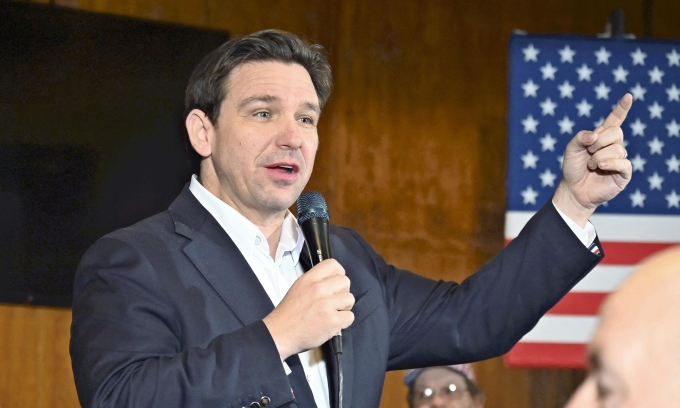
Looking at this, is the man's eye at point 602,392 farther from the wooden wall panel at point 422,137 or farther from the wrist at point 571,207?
the wooden wall panel at point 422,137

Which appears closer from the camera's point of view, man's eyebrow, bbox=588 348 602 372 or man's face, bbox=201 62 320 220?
man's eyebrow, bbox=588 348 602 372


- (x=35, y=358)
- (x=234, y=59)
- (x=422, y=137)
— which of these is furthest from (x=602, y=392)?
(x=422, y=137)

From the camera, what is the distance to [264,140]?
7.03 feet

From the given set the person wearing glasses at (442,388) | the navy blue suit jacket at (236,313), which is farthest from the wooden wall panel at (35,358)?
the navy blue suit jacket at (236,313)

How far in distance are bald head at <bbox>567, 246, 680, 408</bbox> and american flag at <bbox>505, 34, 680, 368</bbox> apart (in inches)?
115

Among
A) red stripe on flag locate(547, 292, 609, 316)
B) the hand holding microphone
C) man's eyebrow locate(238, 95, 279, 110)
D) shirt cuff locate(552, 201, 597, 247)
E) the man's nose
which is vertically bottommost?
red stripe on flag locate(547, 292, 609, 316)

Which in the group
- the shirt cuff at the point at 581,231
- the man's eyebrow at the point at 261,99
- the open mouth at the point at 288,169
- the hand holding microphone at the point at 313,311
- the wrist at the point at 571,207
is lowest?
the hand holding microphone at the point at 313,311

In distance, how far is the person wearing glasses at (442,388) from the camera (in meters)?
3.83

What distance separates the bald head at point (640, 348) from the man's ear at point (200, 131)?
5.34ft

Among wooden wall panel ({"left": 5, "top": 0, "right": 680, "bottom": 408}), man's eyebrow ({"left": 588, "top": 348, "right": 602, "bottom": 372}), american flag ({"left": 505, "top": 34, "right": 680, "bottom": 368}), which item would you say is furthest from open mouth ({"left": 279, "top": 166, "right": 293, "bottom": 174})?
wooden wall panel ({"left": 5, "top": 0, "right": 680, "bottom": 408})

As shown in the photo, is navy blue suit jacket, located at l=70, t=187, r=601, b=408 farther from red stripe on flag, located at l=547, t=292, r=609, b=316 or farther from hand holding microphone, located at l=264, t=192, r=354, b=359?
red stripe on flag, located at l=547, t=292, r=609, b=316

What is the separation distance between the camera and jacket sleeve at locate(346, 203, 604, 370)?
2.13 meters

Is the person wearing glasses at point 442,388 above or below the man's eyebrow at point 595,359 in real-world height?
below

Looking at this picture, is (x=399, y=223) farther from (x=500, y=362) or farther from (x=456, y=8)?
(x=456, y=8)
